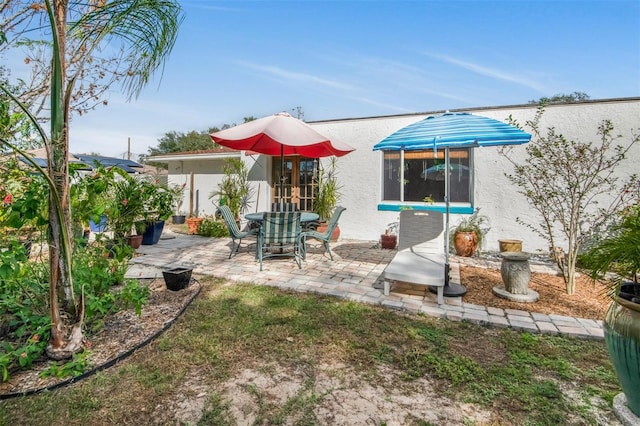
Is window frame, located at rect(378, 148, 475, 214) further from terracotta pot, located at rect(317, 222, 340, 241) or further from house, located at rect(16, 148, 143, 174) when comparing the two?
house, located at rect(16, 148, 143, 174)

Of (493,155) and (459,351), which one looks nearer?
(459,351)

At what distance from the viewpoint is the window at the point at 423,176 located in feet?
24.0

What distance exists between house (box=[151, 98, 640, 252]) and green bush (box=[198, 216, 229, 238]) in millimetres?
1205

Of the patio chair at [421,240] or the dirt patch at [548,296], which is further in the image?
the patio chair at [421,240]

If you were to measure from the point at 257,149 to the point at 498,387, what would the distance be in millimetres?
5636

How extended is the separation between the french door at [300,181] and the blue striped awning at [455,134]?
519 cm

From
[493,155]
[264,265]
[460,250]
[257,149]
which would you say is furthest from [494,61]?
[264,265]

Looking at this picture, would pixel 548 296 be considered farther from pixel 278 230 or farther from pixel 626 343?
pixel 278 230

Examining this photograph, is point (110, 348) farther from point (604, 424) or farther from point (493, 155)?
point (493, 155)

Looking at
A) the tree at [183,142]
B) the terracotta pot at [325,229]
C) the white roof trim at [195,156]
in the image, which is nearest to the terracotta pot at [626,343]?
the terracotta pot at [325,229]

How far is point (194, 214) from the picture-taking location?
11.8m

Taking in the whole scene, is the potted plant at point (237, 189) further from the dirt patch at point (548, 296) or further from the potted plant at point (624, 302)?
the potted plant at point (624, 302)

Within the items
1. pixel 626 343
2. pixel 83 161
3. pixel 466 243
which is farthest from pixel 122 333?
pixel 83 161

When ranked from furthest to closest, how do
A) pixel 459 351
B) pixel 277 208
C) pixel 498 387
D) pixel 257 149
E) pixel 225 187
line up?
pixel 225 187 < pixel 277 208 < pixel 257 149 < pixel 459 351 < pixel 498 387
